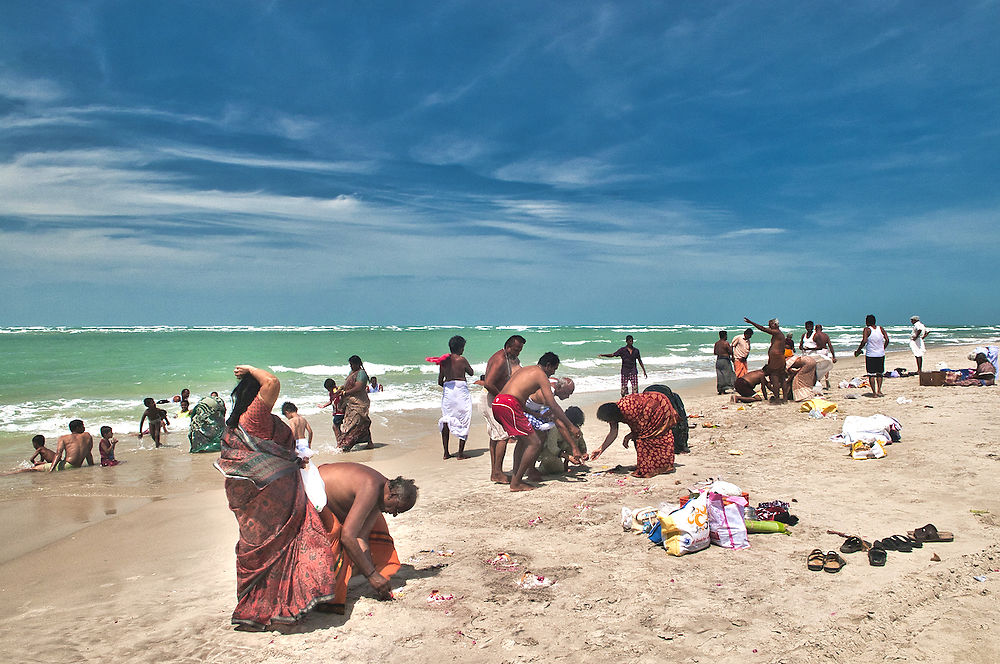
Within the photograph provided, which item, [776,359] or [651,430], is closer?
[651,430]

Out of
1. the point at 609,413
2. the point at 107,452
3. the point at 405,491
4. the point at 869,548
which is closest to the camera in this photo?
the point at 405,491

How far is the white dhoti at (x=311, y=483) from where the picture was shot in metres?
3.95

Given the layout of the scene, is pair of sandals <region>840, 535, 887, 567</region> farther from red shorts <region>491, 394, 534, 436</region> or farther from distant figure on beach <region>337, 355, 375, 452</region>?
distant figure on beach <region>337, 355, 375, 452</region>

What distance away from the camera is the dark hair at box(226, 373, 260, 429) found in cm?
366

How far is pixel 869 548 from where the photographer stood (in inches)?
188

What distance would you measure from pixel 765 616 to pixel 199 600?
392 cm

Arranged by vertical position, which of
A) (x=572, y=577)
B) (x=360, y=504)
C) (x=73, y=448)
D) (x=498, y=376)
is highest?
(x=498, y=376)

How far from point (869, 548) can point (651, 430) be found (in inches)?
114

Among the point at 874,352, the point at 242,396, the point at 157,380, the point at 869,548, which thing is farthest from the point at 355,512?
the point at 157,380

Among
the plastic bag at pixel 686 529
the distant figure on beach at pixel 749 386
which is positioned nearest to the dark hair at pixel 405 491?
the plastic bag at pixel 686 529

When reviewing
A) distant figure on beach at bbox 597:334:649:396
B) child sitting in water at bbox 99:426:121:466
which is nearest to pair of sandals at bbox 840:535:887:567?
distant figure on beach at bbox 597:334:649:396

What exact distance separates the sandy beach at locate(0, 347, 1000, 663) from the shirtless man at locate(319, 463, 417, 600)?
Result: 0.38 meters

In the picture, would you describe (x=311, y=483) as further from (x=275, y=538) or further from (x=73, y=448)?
(x=73, y=448)

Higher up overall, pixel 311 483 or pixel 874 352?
pixel 874 352
